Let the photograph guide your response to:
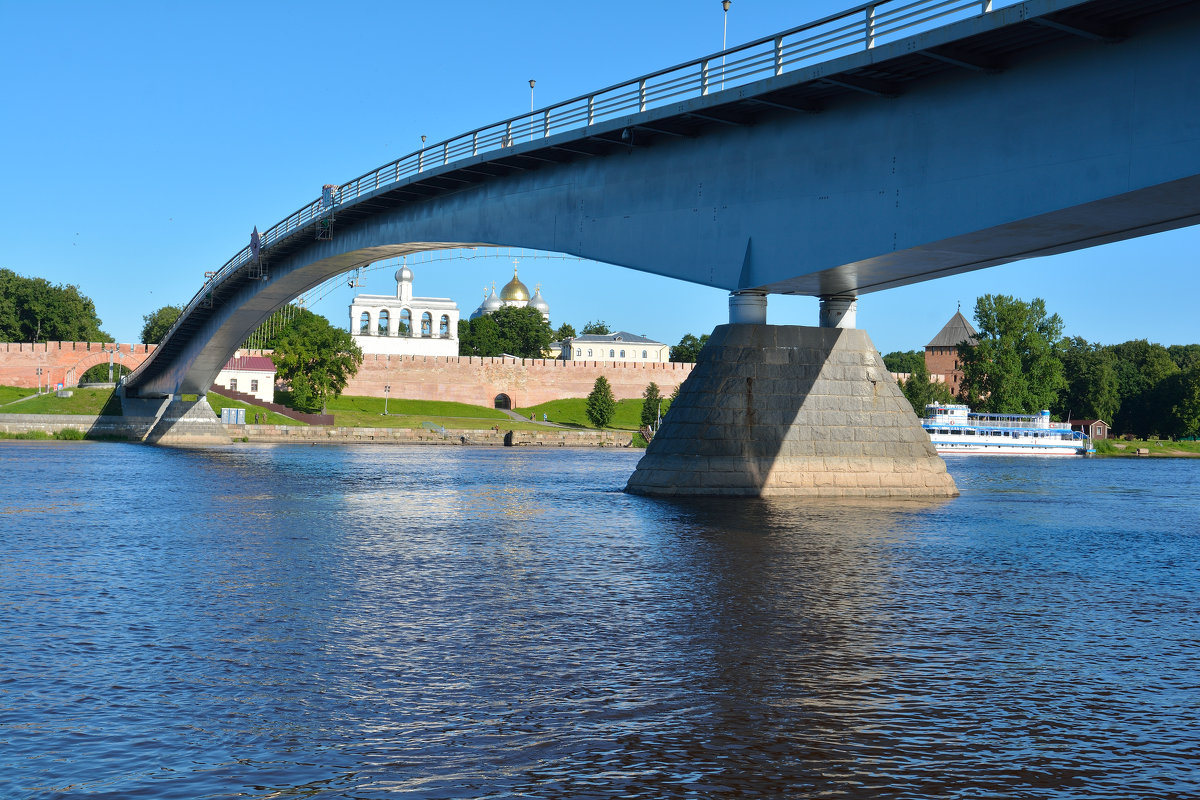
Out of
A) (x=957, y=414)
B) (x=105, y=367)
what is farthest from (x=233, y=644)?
(x=105, y=367)

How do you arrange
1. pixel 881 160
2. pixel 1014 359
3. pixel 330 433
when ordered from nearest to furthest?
1. pixel 881 160
2. pixel 330 433
3. pixel 1014 359

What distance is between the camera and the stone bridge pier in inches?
1045

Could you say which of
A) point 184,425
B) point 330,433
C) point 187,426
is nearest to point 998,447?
point 330,433

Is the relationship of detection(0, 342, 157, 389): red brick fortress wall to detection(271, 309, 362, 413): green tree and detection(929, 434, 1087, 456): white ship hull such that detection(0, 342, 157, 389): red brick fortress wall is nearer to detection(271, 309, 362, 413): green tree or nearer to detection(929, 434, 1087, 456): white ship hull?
detection(271, 309, 362, 413): green tree

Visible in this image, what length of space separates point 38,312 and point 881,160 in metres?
99.7

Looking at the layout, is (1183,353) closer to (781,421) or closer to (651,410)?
(651,410)

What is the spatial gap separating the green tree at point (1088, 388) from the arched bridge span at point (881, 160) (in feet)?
270

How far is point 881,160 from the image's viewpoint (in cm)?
2238

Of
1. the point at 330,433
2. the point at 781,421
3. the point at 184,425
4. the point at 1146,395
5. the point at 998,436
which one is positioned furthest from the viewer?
the point at 1146,395

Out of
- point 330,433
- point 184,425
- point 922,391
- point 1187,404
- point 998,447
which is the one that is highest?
point 922,391

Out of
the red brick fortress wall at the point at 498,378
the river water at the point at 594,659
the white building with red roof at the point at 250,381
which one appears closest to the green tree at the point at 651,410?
the red brick fortress wall at the point at 498,378

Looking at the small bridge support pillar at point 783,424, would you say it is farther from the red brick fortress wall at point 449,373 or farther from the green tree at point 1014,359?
the red brick fortress wall at point 449,373

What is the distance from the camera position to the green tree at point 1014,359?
9156 centimetres

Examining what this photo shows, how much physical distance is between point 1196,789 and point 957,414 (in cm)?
7821
